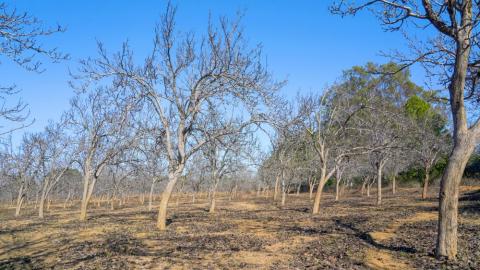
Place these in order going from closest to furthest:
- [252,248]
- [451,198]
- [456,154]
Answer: [451,198] < [456,154] < [252,248]

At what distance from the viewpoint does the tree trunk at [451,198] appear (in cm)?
730

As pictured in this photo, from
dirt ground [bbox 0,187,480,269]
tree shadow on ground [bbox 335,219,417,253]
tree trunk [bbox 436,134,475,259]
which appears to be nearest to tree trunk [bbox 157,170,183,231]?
dirt ground [bbox 0,187,480,269]

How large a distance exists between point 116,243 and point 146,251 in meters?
1.96

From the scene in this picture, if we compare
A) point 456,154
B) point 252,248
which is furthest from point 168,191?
point 456,154

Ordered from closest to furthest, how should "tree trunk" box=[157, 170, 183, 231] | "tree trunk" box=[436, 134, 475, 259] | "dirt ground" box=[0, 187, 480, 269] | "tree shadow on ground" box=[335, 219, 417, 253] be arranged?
1. "tree trunk" box=[436, 134, 475, 259]
2. "dirt ground" box=[0, 187, 480, 269]
3. "tree shadow on ground" box=[335, 219, 417, 253]
4. "tree trunk" box=[157, 170, 183, 231]

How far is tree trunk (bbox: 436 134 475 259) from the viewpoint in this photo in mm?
7305

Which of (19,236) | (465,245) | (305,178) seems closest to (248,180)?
(305,178)

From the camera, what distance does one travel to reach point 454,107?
7.68m

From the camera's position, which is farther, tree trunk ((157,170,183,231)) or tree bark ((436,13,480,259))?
tree trunk ((157,170,183,231))

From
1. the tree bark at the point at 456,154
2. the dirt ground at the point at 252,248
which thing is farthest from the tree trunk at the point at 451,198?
the dirt ground at the point at 252,248

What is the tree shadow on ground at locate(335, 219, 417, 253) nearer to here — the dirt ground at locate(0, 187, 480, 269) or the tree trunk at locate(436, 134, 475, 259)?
the dirt ground at locate(0, 187, 480, 269)

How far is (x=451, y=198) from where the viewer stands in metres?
7.38

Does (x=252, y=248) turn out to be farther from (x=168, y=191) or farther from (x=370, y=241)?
(x=168, y=191)

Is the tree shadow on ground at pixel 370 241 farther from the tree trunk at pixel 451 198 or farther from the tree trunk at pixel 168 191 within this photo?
the tree trunk at pixel 168 191
